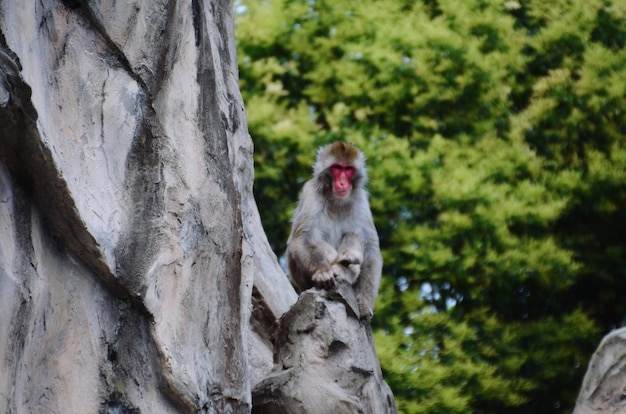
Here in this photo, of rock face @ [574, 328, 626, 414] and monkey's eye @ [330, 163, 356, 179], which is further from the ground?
monkey's eye @ [330, 163, 356, 179]

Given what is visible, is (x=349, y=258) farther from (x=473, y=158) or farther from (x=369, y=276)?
(x=473, y=158)

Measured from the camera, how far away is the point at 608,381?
7156mm

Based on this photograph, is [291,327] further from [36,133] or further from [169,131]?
[36,133]

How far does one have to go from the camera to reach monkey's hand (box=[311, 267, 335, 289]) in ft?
21.3

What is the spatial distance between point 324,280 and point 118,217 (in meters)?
1.75

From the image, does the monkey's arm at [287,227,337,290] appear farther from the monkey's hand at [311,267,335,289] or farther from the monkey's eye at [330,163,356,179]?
the monkey's eye at [330,163,356,179]

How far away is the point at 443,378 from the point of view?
9.12m

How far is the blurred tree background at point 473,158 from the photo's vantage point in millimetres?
9656

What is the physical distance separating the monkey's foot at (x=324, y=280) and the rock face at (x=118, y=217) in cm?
88

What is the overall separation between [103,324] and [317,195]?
2.57 meters

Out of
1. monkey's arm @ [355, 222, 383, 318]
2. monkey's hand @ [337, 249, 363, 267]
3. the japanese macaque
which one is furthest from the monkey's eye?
monkey's hand @ [337, 249, 363, 267]

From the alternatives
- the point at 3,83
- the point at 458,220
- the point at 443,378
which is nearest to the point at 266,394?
the point at 3,83

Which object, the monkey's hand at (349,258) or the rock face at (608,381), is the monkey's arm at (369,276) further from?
the rock face at (608,381)

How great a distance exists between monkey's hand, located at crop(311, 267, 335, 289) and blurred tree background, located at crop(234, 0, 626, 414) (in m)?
2.68
